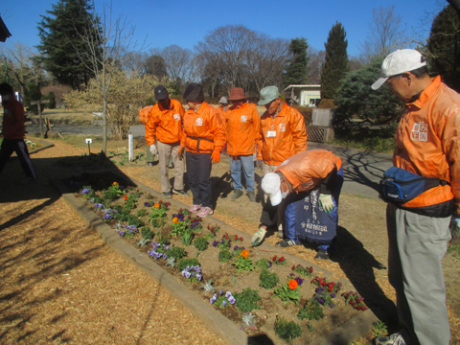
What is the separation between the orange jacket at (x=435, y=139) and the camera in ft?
6.43

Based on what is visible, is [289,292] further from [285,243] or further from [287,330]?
[285,243]

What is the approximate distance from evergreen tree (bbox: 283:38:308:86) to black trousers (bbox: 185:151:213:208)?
151 feet

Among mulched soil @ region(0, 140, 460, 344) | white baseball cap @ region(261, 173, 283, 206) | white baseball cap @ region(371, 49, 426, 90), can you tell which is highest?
white baseball cap @ region(371, 49, 426, 90)

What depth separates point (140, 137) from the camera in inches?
543

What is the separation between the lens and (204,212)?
505 centimetres

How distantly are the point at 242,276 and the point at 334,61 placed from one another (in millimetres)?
37351

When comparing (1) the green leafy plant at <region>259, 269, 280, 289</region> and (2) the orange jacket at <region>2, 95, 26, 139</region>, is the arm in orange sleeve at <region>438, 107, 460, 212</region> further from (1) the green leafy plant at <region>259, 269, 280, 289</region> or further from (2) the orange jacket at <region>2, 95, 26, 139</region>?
(2) the orange jacket at <region>2, 95, 26, 139</region>

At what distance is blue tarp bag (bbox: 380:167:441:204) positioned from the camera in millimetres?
2105

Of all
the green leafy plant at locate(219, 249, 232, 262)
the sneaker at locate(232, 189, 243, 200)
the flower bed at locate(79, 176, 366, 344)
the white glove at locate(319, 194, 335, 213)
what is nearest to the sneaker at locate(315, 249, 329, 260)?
the flower bed at locate(79, 176, 366, 344)

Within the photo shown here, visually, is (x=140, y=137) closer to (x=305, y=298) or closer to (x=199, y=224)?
(x=199, y=224)

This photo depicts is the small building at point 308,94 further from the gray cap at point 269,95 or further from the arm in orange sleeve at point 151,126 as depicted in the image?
the gray cap at point 269,95

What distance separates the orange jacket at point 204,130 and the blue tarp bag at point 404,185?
9.83ft

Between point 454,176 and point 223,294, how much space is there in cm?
206

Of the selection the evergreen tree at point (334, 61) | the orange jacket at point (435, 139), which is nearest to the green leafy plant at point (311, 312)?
the orange jacket at point (435, 139)
